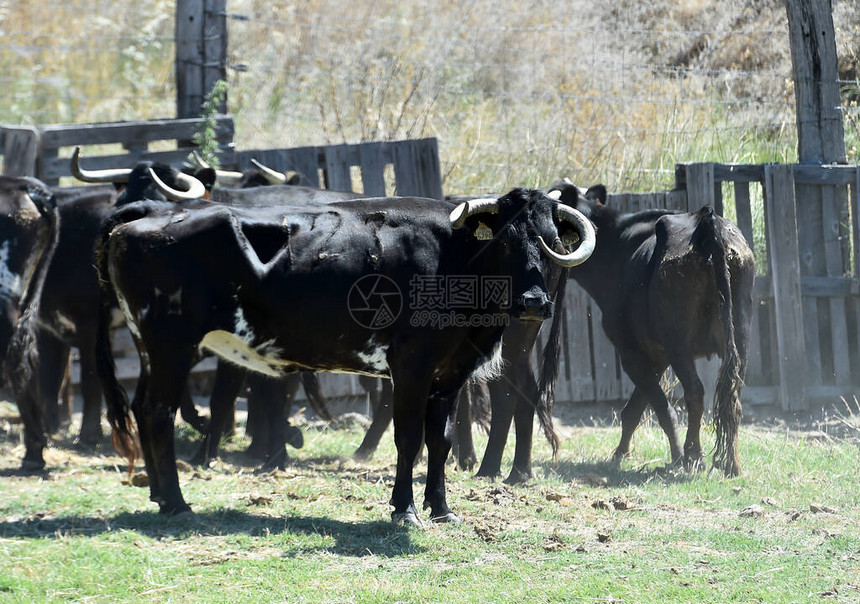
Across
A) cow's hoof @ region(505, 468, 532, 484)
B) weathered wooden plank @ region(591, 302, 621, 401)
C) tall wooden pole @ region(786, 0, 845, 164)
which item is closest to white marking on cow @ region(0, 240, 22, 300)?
cow's hoof @ region(505, 468, 532, 484)

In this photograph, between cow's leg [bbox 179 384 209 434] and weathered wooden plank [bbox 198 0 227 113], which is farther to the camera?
weathered wooden plank [bbox 198 0 227 113]

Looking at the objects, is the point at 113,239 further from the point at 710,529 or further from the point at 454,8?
the point at 454,8

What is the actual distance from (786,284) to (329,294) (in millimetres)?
6103

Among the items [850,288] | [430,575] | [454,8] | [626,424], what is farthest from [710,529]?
[454,8]

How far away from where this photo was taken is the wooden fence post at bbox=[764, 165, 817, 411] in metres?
10.9

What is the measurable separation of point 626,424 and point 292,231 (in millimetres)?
3855

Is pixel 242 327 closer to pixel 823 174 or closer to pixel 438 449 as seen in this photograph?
pixel 438 449

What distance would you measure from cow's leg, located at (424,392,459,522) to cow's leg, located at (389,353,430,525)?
0.06 meters

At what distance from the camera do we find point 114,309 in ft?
31.5

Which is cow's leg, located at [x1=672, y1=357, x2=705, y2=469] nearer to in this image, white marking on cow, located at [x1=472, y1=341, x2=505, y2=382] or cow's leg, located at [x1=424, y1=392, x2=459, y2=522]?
white marking on cow, located at [x1=472, y1=341, x2=505, y2=382]

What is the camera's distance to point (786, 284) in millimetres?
10961

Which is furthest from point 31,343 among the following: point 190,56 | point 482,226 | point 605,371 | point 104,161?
point 605,371

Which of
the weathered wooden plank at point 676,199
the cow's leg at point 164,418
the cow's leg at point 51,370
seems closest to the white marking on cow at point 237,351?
the cow's leg at point 164,418

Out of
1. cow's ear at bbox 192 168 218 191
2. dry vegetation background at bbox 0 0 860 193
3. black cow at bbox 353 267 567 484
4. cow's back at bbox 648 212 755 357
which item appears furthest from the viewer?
dry vegetation background at bbox 0 0 860 193
